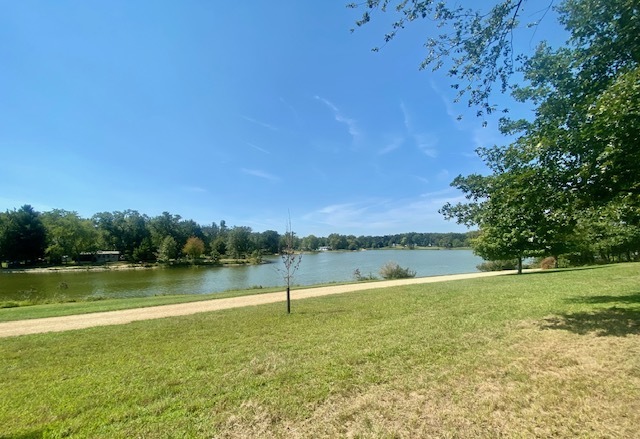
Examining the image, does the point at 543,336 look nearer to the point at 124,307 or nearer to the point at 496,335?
the point at 496,335

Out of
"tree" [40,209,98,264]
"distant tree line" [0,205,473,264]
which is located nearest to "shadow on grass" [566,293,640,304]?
"distant tree line" [0,205,473,264]

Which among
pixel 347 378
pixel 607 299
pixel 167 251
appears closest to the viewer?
pixel 347 378

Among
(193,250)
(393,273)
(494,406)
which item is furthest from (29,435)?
(193,250)

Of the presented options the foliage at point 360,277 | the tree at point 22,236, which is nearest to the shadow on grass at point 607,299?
the foliage at point 360,277

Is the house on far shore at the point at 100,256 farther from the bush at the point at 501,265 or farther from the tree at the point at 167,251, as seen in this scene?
the bush at the point at 501,265

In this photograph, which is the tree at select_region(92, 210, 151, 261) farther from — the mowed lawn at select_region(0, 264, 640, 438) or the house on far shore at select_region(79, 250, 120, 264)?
the mowed lawn at select_region(0, 264, 640, 438)

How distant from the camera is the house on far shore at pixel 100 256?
242 feet

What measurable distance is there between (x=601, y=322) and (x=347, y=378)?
540cm

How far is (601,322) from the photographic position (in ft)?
19.4

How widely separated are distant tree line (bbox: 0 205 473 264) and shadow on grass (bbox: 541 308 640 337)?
171ft

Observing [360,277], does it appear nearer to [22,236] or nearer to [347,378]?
[347,378]

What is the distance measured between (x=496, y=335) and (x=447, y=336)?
0.84 meters

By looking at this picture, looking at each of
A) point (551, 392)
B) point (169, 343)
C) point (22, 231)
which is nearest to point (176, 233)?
point (22, 231)

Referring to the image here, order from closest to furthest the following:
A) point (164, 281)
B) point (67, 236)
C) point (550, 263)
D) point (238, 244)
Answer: point (550, 263)
point (164, 281)
point (67, 236)
point (238, 244)
